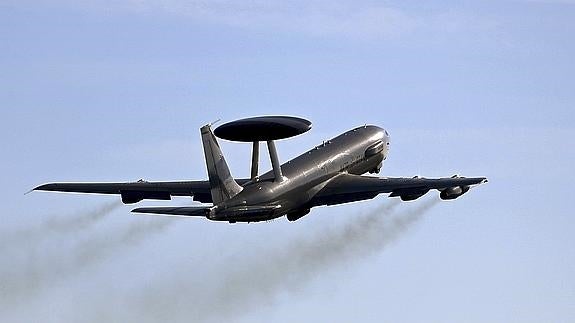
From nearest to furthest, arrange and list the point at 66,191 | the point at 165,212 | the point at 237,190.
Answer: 1. the point at 165,212
2. the point at 237,190
3. the point at 66,191

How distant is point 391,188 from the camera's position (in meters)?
135

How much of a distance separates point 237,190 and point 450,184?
19.7m

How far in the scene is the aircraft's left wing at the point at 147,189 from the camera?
137750mm

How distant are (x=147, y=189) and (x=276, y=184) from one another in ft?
46.8

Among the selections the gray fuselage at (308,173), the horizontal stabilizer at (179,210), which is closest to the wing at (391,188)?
the gray fuselage at (308,173)

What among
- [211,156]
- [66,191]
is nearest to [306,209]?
[211,156]

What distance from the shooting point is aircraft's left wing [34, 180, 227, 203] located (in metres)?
138

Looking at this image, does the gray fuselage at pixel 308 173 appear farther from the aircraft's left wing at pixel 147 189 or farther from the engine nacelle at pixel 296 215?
the aircraft's left wing at pixel 147 189

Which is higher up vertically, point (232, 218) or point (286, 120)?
point (286, 120)

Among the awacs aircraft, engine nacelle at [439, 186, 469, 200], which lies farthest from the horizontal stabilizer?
engine nacelle at [439, 186, 469, 200]

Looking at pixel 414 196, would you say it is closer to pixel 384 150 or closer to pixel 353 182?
pixel 353 182

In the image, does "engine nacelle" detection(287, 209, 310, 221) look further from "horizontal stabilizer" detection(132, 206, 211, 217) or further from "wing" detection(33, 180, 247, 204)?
"horizontal stabilizer" detection(132, 206, 211, 217)

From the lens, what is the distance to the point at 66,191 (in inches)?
5344

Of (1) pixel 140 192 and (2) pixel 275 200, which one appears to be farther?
(1) pixel 140 192
